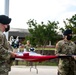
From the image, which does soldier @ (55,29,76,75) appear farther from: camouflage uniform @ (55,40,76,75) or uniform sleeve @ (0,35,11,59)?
uniform sleeve @ (0,35,11,59)

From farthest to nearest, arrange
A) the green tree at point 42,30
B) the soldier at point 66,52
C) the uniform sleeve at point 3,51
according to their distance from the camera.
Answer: the green tree at point 42,30, the soldier at point 66,52, the uniform sleeve at point 3,51

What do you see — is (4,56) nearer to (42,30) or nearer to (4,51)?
(4,51)

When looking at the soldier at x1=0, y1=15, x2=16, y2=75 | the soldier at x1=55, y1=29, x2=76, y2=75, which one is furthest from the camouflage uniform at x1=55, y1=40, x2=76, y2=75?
the soldier at x1=0, y1=15, x2=16, y2=75

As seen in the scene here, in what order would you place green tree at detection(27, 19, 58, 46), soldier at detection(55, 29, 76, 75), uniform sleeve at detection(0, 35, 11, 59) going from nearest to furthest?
uniform sleeve at detection(0, 35, 11, 59) < soldier at detection(55, 29, 76, 75) < green tree at detection(27, 19, 58, 46)

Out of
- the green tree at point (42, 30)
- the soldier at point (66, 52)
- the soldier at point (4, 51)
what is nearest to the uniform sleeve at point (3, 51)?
the soldier at point (4, 51)

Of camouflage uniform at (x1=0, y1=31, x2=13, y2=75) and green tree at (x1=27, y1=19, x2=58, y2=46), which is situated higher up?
green tree at (x1=27, y1=19, x2=58, y2=46)

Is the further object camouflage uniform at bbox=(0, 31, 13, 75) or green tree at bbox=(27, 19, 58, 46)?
green tree at bbox=(27, 19, 58, 46)

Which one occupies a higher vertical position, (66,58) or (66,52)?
(66,52)

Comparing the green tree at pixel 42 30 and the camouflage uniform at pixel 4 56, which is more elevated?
the green tree at pixel 42 30

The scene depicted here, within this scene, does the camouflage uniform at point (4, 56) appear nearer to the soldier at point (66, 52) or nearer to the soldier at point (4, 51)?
the soldier at point (4, 51)

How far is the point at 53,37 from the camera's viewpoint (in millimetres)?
32219

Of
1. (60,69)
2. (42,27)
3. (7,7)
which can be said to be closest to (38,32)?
(42,27)

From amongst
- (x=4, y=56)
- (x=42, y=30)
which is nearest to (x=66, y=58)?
(x=4, y=56)

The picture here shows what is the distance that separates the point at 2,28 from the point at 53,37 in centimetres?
2665
